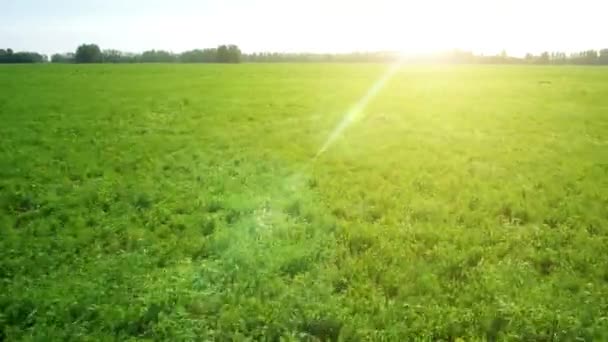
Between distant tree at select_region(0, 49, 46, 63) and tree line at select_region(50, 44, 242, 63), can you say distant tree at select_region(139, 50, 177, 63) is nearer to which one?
tree line at select_region(50, 44, 242, 63)

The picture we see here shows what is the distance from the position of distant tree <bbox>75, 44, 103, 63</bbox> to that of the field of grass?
126632 mm

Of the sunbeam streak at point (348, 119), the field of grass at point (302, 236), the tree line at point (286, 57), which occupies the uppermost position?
the tree line at point (286, 57)

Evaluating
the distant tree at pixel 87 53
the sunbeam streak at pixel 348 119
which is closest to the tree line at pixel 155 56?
the distant tree at pixel 87 53

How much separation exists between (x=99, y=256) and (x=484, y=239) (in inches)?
249

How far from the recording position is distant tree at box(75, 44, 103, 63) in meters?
133

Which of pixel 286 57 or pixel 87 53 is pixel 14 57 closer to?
pixel 87 53

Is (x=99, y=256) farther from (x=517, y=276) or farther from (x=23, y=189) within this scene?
(x=517, y=276)

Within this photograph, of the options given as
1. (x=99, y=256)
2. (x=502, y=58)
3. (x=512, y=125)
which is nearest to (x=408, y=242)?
(x=99, y=256)

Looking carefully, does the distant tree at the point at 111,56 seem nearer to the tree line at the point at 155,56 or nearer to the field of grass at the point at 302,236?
the tree line at the point at 155,56

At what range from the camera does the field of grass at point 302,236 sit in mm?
6168

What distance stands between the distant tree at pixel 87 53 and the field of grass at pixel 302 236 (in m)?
127

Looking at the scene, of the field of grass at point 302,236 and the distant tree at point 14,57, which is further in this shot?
the distant tree at point 14,57

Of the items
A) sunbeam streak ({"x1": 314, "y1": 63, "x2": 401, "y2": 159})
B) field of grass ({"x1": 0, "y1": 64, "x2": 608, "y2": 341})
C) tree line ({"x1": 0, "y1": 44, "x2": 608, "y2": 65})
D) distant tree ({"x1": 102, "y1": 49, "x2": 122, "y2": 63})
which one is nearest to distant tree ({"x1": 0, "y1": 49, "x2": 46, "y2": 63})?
tree line ({"x1": 0, "y1": 44, "x2": 608, "y2": 65})

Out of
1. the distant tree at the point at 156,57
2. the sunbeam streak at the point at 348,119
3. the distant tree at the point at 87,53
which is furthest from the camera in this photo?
the distant tree at the point at 156,57
